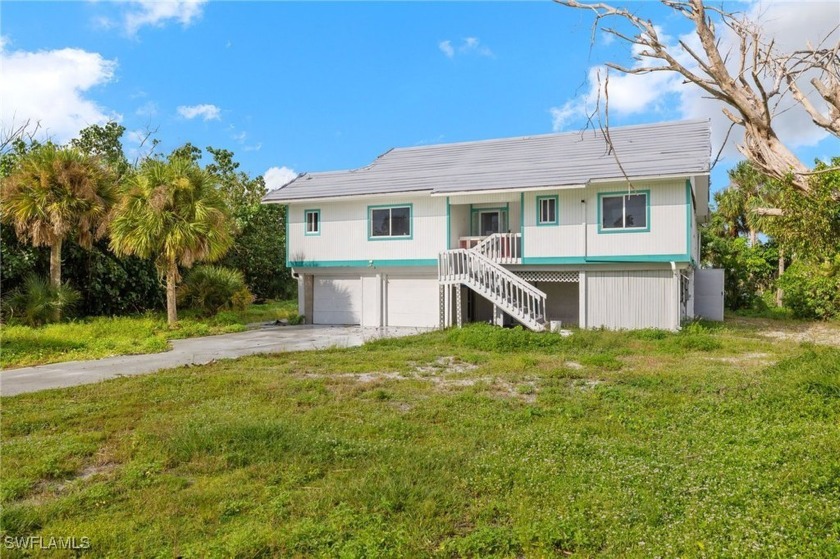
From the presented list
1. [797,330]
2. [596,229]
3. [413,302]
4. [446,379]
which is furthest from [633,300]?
[446,379]

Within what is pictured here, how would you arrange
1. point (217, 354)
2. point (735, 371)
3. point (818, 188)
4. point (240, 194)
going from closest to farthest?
point (818, 188) < point (735, 371) < point (217, 354) < point (240, 194)

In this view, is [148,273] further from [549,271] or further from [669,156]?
[669,156]

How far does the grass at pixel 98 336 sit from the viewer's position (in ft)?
40.9

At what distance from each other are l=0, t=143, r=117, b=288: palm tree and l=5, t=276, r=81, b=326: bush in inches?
16.3

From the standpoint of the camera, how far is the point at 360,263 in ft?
68.4

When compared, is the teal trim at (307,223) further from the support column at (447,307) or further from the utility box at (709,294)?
the utility box at (709,294)

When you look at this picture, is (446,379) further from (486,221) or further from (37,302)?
(37,302)

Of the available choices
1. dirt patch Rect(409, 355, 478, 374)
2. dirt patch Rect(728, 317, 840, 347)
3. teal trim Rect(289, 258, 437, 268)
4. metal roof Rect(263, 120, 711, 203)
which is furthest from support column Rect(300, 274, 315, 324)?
dirt patch Rect(728, 317, 840, 347)

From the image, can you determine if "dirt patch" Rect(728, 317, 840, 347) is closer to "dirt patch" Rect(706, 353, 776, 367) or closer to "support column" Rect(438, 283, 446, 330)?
"dirt patch" Rect(706, 353, 776, 367)

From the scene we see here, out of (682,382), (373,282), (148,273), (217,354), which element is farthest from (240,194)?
(682,382)

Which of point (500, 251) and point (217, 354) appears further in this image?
point (500, 251)

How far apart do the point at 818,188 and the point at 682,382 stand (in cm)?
588

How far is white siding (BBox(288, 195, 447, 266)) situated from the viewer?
19891 mm

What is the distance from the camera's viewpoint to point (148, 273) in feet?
71.0
